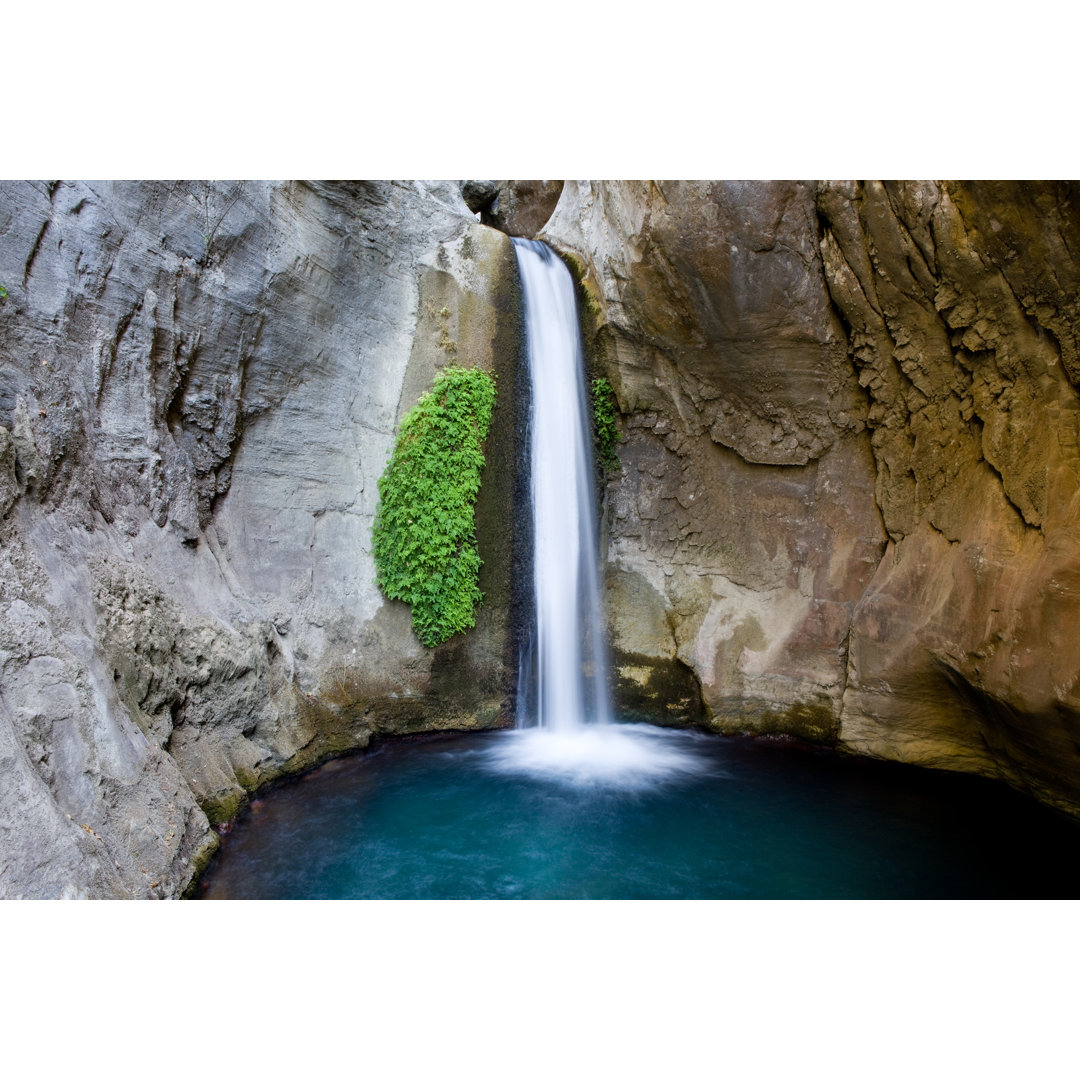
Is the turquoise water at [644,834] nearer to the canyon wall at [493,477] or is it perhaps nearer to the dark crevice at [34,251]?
the canyon wall at [493,477]

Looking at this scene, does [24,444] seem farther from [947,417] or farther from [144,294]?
[947,417]

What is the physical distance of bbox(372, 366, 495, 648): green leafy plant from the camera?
881cm

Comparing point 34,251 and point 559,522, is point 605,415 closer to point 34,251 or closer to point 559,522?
point 559,522

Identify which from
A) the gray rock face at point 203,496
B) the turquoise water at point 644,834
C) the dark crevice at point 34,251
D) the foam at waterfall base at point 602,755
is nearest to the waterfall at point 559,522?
the foam at waterfall base at point 602,755

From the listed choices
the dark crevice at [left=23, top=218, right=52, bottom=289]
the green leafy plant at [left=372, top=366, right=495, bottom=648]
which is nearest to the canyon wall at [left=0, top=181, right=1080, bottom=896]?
the dark crevice at [left=23, top=218, right=52, bottom=289]

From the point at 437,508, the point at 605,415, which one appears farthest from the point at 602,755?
the point at 605,415

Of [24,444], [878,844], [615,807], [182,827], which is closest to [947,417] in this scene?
[878,844]

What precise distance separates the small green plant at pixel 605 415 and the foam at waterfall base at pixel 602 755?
11.7ft

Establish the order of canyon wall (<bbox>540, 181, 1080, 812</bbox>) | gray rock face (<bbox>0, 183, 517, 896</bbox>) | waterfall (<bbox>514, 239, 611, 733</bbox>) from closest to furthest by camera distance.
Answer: gray rock face (<bbox>0, 183, 517, 896</bbox>) → canyon wall (<bbox>540, 181, 1080, 812</bbox>) → waterfall (<bbox>514, 239, 611, 733</bbox>)

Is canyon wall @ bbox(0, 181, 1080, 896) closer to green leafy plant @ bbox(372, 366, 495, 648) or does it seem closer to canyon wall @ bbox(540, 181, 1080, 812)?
canyon wall @ bbox(540, 181, 1080, 812)

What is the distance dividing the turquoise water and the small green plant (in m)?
3.98

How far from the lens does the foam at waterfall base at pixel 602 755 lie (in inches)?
305

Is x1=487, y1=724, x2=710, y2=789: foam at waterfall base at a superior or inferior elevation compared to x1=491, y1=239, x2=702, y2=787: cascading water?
inferior

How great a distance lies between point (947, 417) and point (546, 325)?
4674 millimetres
